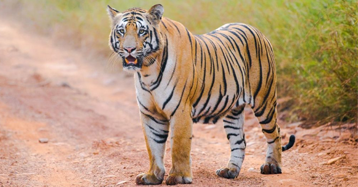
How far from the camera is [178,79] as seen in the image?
14.7ft

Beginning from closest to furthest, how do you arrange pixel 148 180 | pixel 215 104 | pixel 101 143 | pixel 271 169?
1. pixel 148 180
2. pixel 215 104
3. pixel 271 169
4. pixel 101 143

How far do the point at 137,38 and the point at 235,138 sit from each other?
160 centimetres

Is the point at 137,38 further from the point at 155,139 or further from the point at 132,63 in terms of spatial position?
the point at 155,139

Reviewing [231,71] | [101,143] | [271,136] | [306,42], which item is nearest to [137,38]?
[231,71]

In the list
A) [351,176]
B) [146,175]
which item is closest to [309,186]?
[351,176]

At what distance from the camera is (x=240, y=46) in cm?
525

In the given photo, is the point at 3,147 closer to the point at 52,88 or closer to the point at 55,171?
the point at 55,171

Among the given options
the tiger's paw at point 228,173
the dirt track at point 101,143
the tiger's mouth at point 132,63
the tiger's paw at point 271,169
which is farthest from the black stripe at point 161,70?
the tiger's paw at point 271,169

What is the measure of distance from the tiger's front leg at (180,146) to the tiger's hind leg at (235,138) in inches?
29.6

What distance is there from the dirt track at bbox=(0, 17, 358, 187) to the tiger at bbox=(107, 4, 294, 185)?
30cm

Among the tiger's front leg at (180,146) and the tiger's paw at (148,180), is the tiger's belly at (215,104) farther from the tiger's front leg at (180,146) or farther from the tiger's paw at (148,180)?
the tiger's paw at (148,180)

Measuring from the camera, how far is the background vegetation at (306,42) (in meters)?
6.10

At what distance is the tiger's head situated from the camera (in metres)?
4.30

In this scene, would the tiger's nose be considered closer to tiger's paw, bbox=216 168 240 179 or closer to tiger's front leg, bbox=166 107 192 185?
tiger's front leg, bbox=166 107 192 185
